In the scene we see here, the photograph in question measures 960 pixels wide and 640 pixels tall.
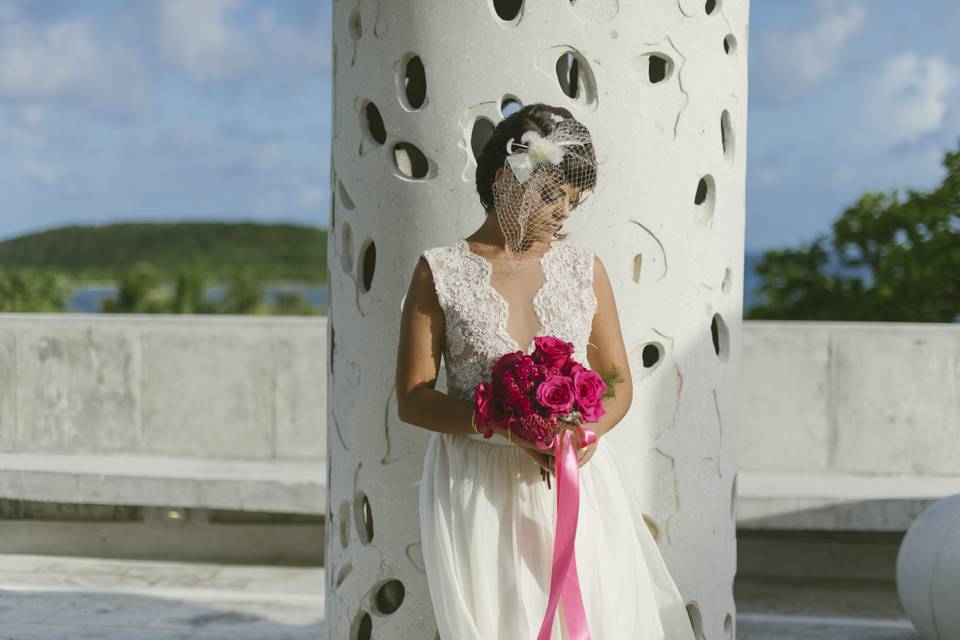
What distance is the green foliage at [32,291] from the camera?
50.9 feet

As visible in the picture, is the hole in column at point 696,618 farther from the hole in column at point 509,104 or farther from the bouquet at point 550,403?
the hole in column at point 509,104

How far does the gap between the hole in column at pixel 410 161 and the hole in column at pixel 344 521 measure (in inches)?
50.9

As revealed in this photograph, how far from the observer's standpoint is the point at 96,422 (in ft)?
29.5

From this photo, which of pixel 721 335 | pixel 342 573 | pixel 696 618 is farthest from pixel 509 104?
pixel 696 618

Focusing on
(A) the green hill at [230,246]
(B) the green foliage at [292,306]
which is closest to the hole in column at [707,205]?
(B) the green foliage at [292,306]

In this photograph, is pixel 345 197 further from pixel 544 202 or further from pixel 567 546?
pixel 567 546

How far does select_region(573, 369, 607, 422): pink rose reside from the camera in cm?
320

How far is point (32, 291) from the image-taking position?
16.5 metres

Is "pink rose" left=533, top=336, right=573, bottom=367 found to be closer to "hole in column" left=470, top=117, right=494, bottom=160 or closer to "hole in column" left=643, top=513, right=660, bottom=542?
"hole in column" left=470, top=117, right=494, bottom=160

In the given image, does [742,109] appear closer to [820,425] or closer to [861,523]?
[861,523]

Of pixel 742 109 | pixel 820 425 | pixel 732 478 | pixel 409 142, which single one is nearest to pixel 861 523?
pixel 820 425

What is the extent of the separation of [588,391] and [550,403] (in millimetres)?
110

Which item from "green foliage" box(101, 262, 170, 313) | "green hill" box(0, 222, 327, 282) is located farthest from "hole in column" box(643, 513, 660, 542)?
"green hill" box(0, 222, 327, 282)

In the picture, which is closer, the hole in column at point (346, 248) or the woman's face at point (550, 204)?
the woman's face at point (550, 204)
